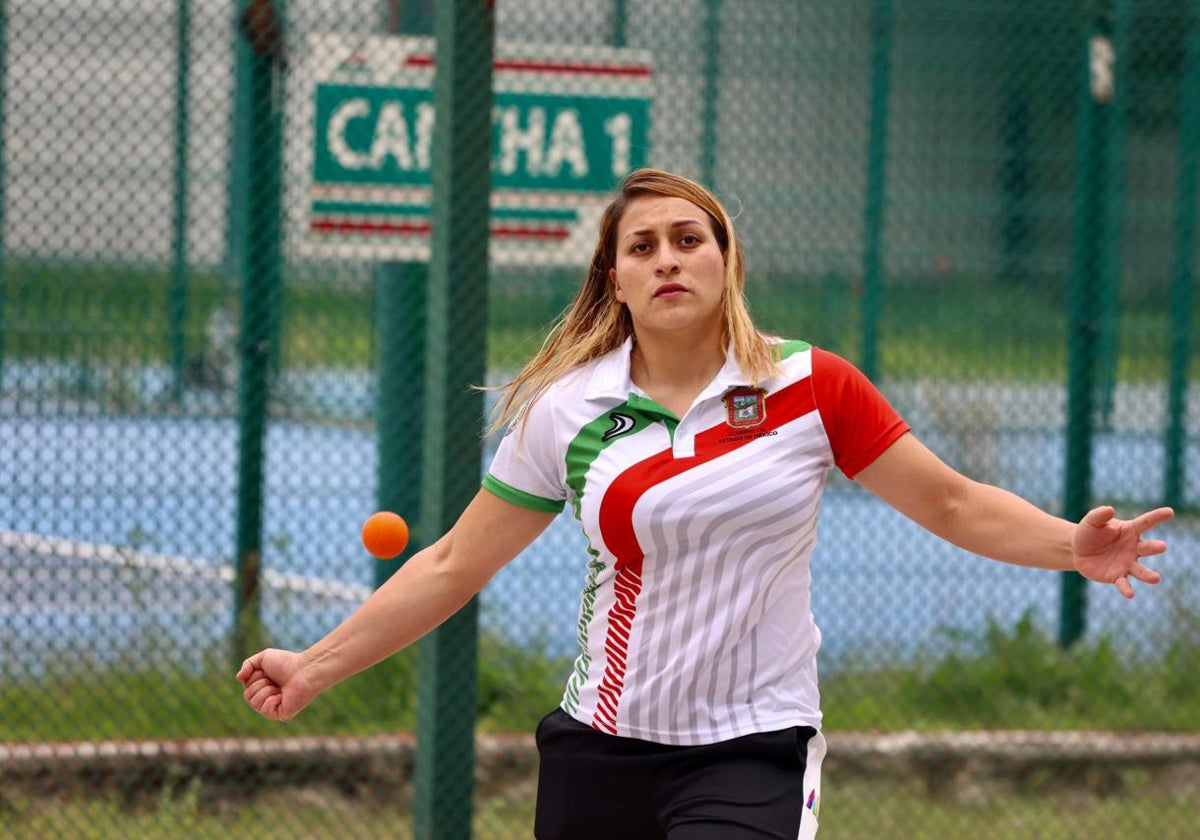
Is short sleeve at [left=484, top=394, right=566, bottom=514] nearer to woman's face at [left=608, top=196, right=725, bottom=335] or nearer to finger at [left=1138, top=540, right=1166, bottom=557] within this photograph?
woman's face at [left=608, top=196, right=725, bottom=335]

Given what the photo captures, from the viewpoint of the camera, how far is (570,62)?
5559mm

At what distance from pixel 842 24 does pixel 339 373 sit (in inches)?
89.9

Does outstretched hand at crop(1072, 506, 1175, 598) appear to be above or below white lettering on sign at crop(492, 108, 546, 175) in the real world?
below

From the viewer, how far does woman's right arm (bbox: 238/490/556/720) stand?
340cm

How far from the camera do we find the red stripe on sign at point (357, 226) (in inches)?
219

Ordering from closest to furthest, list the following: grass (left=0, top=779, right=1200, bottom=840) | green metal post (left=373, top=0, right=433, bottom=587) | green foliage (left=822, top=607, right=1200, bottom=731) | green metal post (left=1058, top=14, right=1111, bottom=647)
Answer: grass (left=0, top=779, right=1200, bottom=840), green metal post (left=373, top=0, right=433, bottom=587), green foliage (left=822, top=607, right=1200, bottom=731), green metal post (left=1058, top=14, right=1111, bottom=647)

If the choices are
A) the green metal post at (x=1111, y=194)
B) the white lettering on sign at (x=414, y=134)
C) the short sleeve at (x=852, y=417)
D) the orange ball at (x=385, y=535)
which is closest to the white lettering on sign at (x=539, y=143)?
the white lettering on sign at (x=414, y=134)

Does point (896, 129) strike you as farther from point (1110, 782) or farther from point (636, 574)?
point (636, 574)

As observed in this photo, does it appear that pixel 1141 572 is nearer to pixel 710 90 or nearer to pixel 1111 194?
pixel 710 90

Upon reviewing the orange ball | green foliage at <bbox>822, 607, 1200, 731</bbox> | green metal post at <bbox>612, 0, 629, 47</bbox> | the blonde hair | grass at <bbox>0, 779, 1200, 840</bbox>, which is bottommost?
grass at <bbox>0, 779, 1200, 840</bbox>

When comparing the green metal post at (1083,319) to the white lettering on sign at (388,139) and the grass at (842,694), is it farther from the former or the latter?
the white lettering on sign at (388,139)

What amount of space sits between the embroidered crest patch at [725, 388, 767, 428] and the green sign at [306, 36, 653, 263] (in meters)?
2.45

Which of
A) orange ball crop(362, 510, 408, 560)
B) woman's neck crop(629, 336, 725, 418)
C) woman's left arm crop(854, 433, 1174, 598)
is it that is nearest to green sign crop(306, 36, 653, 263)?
orange ball crop(362, 510, 408, 560)

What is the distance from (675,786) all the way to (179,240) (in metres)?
3.47
